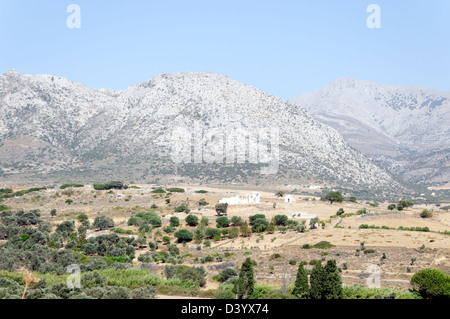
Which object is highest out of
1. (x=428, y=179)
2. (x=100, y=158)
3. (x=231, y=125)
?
(x=231, y=125)

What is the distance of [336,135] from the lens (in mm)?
156250

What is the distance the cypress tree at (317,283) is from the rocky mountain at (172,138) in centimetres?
9979

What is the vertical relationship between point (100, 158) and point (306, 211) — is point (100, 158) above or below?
above

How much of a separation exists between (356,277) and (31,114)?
487 feet

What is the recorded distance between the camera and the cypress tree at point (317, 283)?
829 inches

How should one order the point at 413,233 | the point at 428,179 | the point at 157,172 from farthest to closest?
1. the point at 428,179
2. the point at 157,172
3. the point at 413,233

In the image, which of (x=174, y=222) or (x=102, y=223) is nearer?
(x=102, y=223)

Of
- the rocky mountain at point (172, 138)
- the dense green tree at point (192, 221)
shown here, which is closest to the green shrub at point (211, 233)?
the dense green tree at point (192, 221)

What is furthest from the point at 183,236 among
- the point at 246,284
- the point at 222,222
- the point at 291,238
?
the point at 246,284

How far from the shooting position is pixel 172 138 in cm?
13962

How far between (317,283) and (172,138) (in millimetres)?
120705

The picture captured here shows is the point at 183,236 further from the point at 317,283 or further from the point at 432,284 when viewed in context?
the point at 432,284
